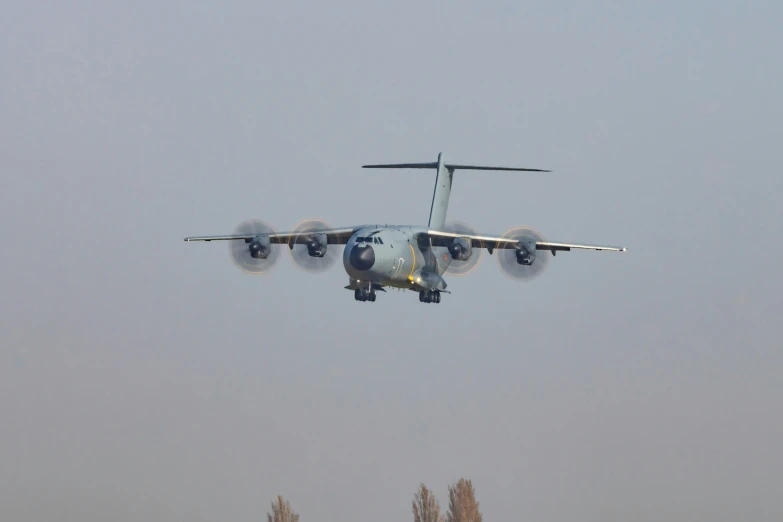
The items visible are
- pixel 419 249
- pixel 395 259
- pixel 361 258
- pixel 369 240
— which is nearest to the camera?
pixel 361 258

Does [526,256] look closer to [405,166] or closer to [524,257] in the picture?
[524,257]

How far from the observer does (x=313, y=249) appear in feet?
223

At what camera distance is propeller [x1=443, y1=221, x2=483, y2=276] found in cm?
6781

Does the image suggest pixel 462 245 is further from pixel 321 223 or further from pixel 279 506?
pixel 279 506

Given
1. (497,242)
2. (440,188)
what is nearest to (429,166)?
(440,188)

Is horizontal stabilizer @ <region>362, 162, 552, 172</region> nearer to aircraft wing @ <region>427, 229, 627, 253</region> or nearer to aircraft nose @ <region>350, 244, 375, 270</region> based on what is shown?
aircraft wing @ <region>427, 229, 627, 253</region>

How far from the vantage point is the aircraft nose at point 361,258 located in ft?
198

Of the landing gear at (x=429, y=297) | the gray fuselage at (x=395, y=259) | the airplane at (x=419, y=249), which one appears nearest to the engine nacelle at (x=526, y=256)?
the airplane at (x=419, y=249)

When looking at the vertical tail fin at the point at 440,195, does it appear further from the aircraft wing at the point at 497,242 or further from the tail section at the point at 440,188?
the aircraft wing at the point at 497,242

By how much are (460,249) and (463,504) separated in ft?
137

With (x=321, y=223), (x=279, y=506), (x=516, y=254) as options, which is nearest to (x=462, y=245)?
(x=516, y=254)

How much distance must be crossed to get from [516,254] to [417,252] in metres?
5.42

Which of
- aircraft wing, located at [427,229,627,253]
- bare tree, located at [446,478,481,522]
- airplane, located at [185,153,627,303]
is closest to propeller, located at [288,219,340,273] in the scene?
airplane, located at [185,153,627,303]

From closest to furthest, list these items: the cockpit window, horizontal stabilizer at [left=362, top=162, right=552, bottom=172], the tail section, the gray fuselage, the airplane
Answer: the gray fuselage → the cockpit window → the airplane → horizontal stabilizer at [left=362, top=162, right=552, bottom=172] → the tail section
